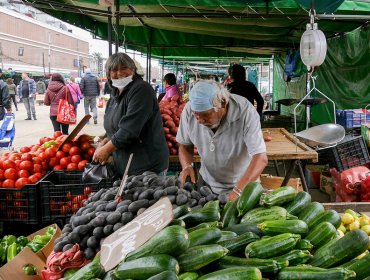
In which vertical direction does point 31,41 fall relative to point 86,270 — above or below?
above

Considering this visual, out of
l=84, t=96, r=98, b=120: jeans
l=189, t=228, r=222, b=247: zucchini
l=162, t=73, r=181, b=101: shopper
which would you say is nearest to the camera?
l=189, t=228, r=222, b=247: zucchini

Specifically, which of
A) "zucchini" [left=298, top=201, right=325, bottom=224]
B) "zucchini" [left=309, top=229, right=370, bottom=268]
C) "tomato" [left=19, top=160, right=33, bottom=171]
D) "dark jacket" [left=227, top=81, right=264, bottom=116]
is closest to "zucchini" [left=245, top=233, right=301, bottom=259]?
"zucchini" [left=309, top=229, right=370, bottom=268]

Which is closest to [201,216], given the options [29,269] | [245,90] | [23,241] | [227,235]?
[227,235]

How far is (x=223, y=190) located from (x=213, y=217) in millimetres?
1377

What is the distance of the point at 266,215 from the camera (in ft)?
5.53

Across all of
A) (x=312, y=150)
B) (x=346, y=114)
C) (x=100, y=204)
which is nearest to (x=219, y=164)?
(x=100, y=204)

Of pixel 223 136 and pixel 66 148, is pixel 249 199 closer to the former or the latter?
pixel 223 136

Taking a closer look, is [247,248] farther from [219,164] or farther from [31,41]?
[31,41]

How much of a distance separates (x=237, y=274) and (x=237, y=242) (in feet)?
0.82

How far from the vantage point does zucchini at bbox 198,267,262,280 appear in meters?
1.25

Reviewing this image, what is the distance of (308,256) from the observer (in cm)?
147

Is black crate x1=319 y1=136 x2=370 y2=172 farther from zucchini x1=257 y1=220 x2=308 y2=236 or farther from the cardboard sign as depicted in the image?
the cardboard sign

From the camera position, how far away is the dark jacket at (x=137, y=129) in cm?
337

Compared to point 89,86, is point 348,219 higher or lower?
lower
